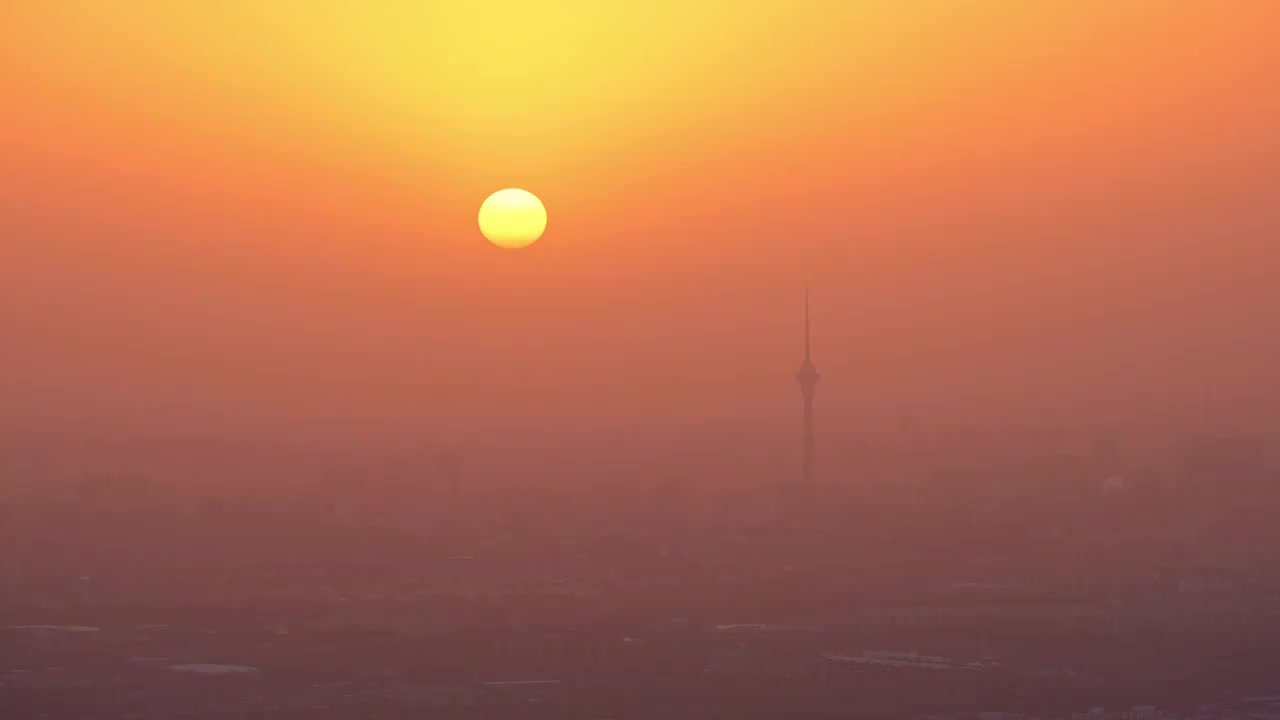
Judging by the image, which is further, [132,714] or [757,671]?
[757,671]

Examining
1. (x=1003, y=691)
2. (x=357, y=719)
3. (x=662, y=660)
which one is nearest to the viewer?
(x=357, y=719)

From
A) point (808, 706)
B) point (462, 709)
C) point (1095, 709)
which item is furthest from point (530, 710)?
point (1095, 709)

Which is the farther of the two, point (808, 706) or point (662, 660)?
point (662, 660)

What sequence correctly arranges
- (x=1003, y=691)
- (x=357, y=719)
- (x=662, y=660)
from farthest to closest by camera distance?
1. (x=662, y=660)
2. (x=1003, y=691)
3. (x=357, y=719)

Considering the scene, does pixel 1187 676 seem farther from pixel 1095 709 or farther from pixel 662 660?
pixel 662 660

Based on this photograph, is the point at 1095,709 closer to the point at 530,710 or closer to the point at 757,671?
the point at 757,671

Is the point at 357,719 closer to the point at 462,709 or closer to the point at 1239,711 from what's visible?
the point at 462,709

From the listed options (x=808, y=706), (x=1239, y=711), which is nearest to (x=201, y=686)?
(x=808, y=706)
